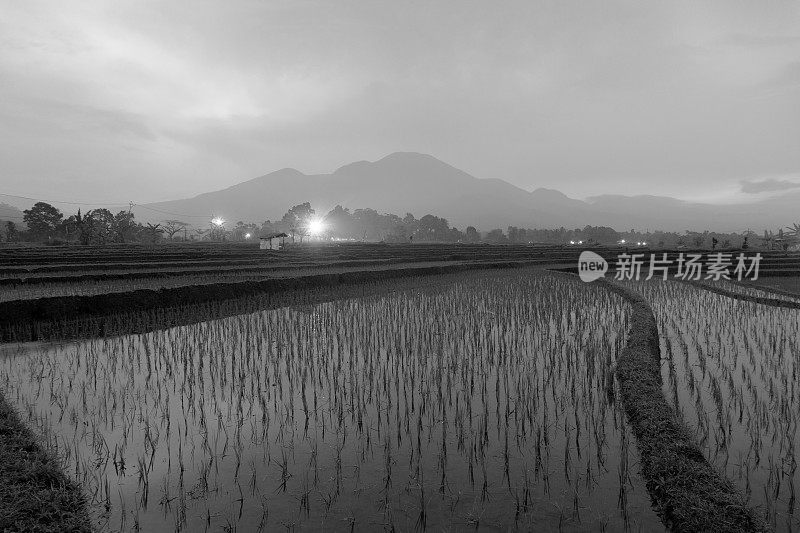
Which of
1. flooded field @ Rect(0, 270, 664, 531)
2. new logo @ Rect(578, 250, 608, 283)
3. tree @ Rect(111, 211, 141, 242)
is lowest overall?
flooded field @ Rect(0, 270, 664, 531)

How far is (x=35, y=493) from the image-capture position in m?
3.22

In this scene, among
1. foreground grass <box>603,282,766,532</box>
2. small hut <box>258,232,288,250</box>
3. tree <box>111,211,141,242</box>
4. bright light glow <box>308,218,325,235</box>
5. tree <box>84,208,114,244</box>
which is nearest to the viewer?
foreground grass <box>603,282,766,532</box>

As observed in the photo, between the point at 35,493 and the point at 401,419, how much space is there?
9.75 ft

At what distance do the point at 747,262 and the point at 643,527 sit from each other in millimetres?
27693

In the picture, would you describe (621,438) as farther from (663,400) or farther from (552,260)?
(552,260)

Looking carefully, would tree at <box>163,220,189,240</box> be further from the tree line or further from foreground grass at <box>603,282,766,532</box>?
foreground grass at <box>603,282,766,532</box>

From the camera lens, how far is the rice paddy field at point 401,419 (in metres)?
3.22

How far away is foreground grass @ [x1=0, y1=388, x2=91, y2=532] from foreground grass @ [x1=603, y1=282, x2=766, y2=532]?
3894mm

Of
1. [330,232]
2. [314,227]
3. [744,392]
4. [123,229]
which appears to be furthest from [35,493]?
[330,232]

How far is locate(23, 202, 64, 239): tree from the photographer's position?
52.4 metres

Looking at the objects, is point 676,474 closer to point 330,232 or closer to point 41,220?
point 41,220

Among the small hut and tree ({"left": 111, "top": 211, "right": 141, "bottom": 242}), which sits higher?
tree ({"left": 111, "top": 211, "right": 141, "bottom": 242})

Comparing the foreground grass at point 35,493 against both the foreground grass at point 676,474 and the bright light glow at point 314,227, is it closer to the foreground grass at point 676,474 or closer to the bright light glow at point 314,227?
the foreground grass at point 676,474

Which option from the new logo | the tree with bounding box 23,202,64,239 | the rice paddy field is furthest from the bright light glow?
the rice paddy field
